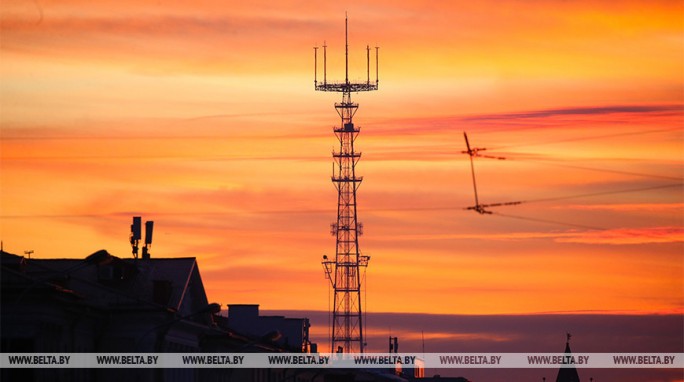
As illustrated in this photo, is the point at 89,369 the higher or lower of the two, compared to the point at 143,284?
lower

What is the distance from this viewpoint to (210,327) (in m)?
114

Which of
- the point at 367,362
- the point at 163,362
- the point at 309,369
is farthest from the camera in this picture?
the point at 367,362

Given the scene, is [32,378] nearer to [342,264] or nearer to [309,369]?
[309,369]

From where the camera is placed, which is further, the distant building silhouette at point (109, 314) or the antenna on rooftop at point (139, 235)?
the antenna on rooftop at point (139, 235)

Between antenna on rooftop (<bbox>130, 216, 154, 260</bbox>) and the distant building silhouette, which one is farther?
antenna on rooftop (<bbox>130, 216, 154, 260</bbox>)

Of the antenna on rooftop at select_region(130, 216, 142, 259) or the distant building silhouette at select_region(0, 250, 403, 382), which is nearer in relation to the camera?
the distant building silhouette at select_region(0, 250, 403, 382)

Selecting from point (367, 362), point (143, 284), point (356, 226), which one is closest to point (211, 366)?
point (143, 284)

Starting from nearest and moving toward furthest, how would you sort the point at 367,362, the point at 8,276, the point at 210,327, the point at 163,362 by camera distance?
the point at 8,276 → the point at 163,362 → the point at 210,327 → the point at 367,362

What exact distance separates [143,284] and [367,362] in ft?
208

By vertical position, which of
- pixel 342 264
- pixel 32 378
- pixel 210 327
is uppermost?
pixel 342 264

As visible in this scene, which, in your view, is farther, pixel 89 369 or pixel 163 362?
pixel 163 362

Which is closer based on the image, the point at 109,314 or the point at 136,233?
the point at 109,314

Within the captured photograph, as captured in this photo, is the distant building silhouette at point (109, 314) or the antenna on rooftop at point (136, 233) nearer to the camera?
the distant building silhouette at point (109, 314)

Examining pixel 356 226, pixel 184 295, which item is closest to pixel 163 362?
pixel 184 295
